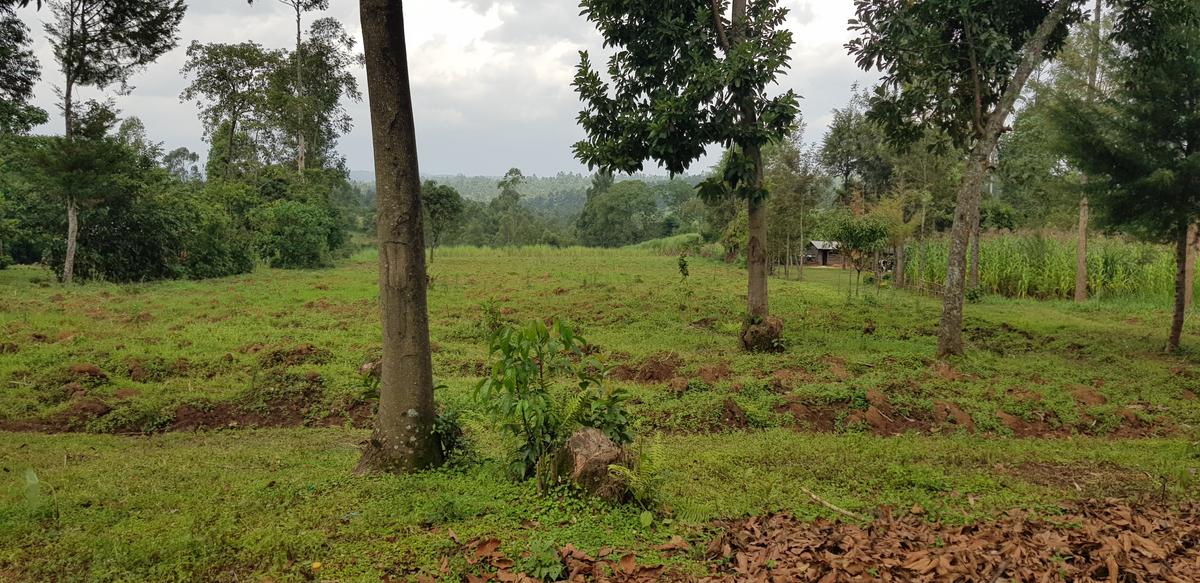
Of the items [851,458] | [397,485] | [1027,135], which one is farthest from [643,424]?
[1027,135]

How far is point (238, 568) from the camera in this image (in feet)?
10.5

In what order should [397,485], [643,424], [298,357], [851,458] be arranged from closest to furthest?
[397,485]
[851,458]
[643,424]
[298,357]

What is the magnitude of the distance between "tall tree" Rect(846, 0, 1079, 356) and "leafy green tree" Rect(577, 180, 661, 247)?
164 feet

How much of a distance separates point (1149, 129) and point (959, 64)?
290cm

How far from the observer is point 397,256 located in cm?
446

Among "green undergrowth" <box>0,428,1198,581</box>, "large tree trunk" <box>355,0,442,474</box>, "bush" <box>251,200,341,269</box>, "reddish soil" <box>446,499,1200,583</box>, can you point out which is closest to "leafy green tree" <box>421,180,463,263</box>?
"bush" <box>251,200,341,269</box>

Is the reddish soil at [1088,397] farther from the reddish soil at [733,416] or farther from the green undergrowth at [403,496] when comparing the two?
the reddish soil at [733,416]

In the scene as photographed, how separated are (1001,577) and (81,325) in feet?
44.7

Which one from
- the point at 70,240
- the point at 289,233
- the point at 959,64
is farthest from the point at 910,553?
the point at 289,233

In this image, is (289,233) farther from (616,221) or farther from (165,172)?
(616,221)

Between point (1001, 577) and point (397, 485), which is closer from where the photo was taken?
point (1001, 577)

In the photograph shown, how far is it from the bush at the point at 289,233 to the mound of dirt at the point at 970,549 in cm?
2827

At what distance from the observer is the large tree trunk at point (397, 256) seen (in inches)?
174

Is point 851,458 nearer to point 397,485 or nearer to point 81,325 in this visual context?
point 397,485
